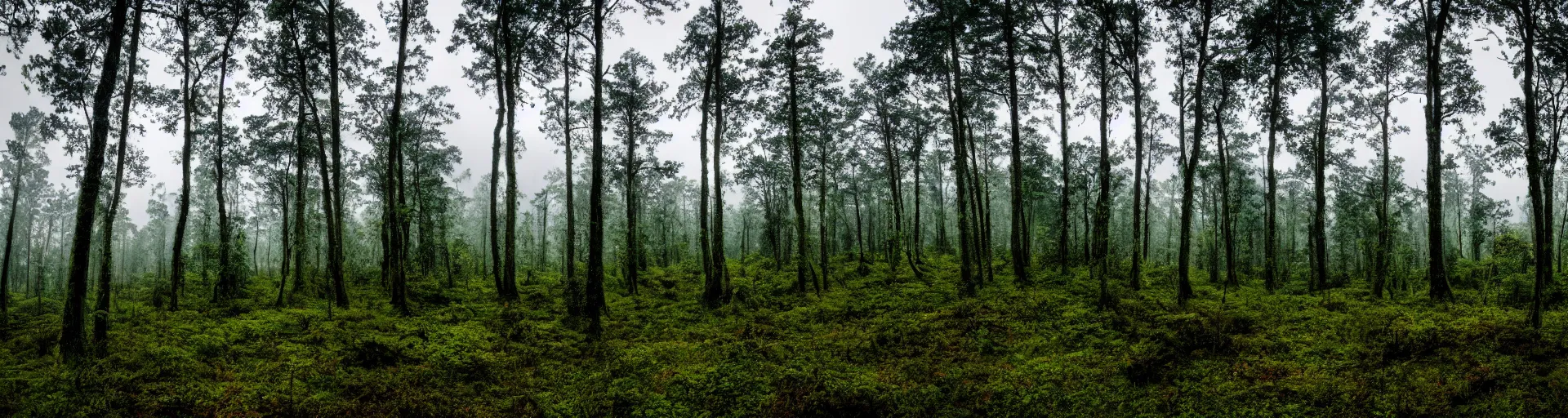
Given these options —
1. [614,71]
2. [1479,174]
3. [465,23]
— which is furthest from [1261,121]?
[1479,174]

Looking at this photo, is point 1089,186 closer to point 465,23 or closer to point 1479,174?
point 465,23

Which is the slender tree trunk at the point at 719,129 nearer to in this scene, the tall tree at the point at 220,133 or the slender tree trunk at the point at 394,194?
the slender tree trunk at the point at 394,194

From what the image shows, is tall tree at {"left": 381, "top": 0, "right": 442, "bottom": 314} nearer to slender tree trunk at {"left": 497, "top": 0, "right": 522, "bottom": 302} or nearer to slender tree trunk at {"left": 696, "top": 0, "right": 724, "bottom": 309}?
slender tree trunk at {"left": 497, "top": 0, "right": 522, "bottom": 302}

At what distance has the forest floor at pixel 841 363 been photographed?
7.50 meters

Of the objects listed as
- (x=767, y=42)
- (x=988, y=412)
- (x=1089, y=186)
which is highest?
(x=767, y=42)

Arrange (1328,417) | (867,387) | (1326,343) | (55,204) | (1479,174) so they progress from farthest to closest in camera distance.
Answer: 1. (55,204)
2. (1479,174)
3. (1326,343)
4. (867,387)
5. (1328,417)

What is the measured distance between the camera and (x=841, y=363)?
9844 millimetres

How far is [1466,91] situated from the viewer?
17.1m

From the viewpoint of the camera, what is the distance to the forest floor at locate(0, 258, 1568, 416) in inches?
295

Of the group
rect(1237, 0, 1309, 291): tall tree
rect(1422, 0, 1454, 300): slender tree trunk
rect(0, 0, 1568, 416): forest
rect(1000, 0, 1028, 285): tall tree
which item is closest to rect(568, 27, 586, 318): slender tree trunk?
rect(0, 0, 1568, 416): forest

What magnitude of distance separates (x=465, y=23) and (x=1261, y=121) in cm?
2663

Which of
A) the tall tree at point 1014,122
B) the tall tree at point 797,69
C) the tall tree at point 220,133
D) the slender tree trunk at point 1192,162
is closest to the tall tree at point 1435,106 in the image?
the slender tree trunk at point 1192,162

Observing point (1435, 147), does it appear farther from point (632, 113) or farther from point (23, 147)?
point (23, 147)

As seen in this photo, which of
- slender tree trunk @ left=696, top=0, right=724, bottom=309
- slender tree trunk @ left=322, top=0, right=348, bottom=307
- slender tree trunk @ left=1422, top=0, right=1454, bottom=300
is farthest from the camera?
slender tree trunk @ left=696, top=0, right=724, bottom=309
